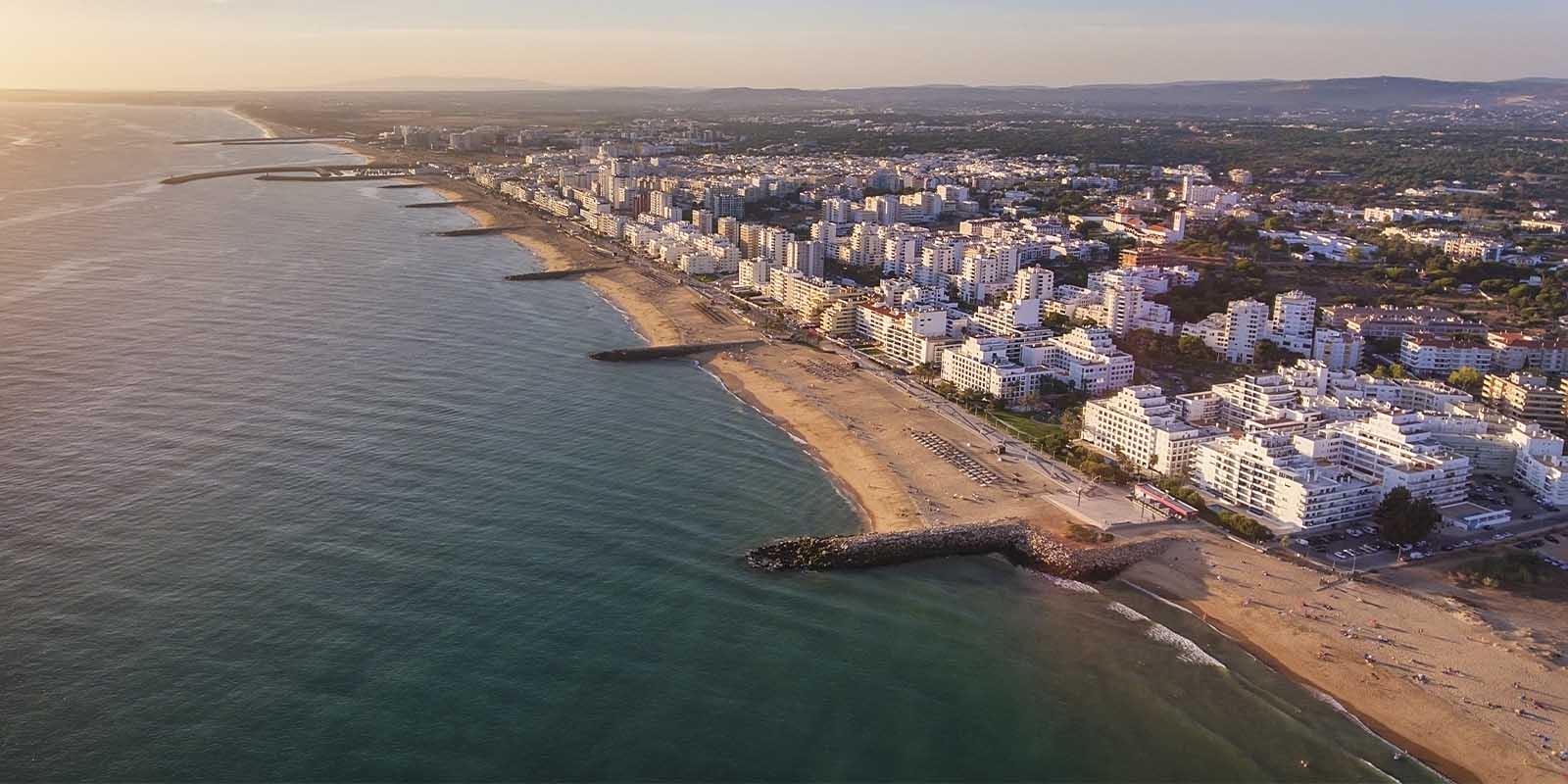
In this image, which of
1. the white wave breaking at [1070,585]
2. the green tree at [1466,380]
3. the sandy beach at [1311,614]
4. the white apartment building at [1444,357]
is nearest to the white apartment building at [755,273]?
the sandy beach at [1311,614]

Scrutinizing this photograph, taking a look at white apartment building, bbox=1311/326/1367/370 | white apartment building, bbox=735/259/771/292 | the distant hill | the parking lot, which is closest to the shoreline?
the parking lot

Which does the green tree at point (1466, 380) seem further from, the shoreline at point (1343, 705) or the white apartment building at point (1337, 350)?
the shoreline at point (1343, 705)

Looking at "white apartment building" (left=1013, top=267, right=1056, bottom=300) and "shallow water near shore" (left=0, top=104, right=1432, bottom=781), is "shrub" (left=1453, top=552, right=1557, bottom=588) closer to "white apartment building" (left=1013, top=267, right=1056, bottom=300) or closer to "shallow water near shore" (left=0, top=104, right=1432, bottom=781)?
"shallow water near shore" (left=0, top=104, right=1432, bottom=781)

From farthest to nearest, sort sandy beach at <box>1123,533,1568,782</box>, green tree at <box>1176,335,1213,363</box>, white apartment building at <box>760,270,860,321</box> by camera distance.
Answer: white apartment building at <box>760,270,860,321</box>, green tree at <box>1176,335,1213,363</box>, sandy beach at <box>1123,533,1568,782</box>

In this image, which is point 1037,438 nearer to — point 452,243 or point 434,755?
point 434,755

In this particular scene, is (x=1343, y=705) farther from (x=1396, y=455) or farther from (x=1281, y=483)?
(x=1396, y=455)
